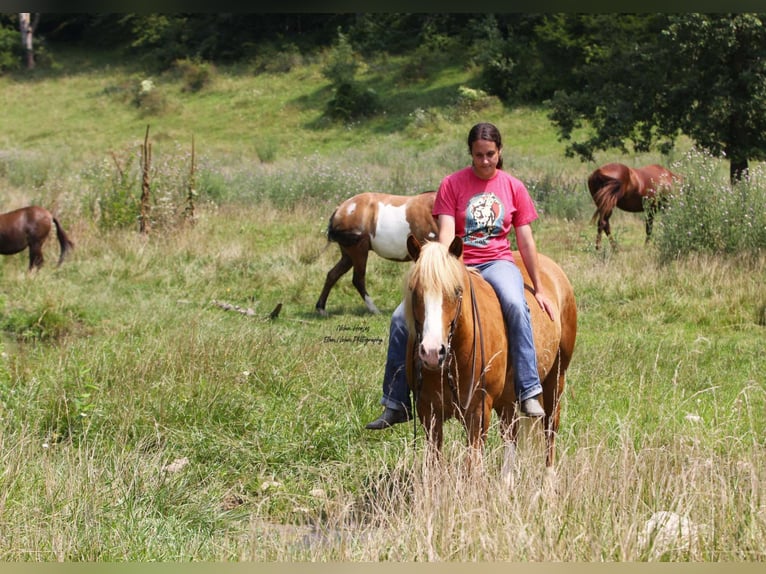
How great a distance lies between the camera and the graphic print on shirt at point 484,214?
15.0ft

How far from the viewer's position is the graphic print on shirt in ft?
15.0

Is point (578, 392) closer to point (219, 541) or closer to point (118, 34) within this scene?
point (219, 541)

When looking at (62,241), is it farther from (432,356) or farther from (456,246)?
(432,356)

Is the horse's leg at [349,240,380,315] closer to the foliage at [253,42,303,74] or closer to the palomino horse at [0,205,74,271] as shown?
the palomino horse at [0,205,74,271]

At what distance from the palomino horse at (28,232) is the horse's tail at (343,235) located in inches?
153

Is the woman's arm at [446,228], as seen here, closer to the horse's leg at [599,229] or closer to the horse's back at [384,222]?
the horse's back at [384,222]

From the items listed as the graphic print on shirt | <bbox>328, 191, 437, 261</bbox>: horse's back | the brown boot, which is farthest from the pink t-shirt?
<bbox>328, 191, 437, 261</bbox>: horse's back

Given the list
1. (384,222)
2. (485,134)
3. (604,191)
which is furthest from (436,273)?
(604,191)

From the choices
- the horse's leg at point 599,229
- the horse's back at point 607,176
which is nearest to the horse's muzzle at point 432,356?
the horse's leg at point 599,229

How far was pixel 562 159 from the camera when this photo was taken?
2302 centimetres

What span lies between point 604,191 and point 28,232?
29.8 feet

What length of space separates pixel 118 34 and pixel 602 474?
158 feet

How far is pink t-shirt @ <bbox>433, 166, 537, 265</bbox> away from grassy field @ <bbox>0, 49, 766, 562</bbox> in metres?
1.07

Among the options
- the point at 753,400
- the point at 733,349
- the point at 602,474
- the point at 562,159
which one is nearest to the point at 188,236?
the point at 733,349
